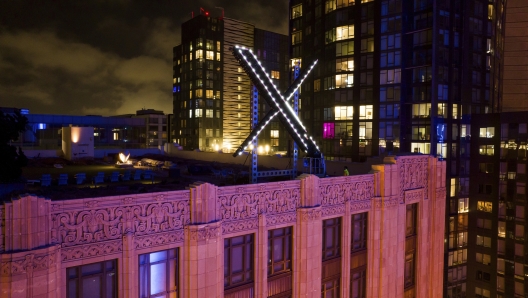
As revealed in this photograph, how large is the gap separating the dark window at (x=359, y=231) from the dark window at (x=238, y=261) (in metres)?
7.77

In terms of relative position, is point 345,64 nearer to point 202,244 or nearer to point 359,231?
point 359,231

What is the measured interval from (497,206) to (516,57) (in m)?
44.6

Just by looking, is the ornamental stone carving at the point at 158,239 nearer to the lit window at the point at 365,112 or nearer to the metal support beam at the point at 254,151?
the metal support beam at the point at 254,151

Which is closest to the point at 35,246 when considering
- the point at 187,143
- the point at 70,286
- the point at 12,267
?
the point at 12,267

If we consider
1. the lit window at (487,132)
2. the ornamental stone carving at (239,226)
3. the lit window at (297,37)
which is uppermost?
the lit window at (297,37)

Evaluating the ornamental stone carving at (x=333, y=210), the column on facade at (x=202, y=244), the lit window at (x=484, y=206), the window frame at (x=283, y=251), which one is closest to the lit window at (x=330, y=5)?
the lit window at (x=484, y=206)

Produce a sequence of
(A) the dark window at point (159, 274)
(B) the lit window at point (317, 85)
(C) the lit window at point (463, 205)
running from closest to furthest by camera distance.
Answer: (A) the dark window at point (159, 274)
(C) the lit window at point (463, 205)
(B) the lit window at point (317, 85)

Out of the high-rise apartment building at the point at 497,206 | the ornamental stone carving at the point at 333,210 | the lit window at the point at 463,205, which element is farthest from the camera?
the lit window at the point at 463,205

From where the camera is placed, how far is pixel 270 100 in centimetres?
2452

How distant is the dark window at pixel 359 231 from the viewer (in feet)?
74.7

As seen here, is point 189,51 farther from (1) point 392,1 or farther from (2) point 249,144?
(2) point 249,144

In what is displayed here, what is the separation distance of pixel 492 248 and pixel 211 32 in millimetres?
94139

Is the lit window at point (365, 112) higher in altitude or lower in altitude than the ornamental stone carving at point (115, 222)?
higher

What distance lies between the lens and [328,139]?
8056 cm
